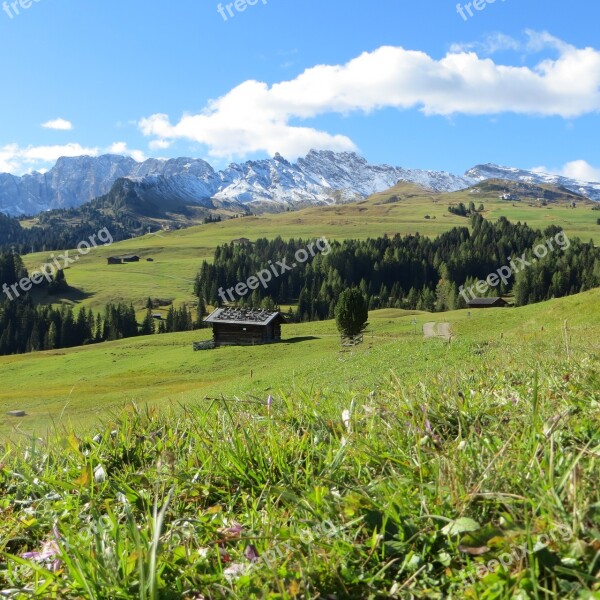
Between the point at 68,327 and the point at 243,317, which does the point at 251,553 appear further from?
the point at 68,327

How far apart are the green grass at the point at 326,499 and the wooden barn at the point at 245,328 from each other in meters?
91.9

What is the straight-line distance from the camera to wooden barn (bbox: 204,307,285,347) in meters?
97.2

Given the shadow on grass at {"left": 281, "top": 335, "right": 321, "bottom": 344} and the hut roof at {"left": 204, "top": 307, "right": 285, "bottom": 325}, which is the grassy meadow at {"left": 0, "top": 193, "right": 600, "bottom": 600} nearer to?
the shadow on grass at {"left": 281, "top": 335, "right": 321, "bottom": 344}

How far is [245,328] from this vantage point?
98.8 meters

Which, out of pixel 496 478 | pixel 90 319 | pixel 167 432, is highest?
pixel 496 478

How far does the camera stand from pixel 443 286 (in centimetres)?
18550

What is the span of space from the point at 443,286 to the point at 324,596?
621ft

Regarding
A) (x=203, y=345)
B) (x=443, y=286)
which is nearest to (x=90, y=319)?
(x=203, y=345)

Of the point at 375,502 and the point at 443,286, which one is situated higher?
the point at 375,502

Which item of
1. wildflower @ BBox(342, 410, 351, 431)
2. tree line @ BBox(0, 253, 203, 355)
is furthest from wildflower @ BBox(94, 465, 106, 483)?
tree line @ BBox(0, 253, 203, 355)

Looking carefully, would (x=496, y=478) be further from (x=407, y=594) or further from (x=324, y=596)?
(x=324, y=596)

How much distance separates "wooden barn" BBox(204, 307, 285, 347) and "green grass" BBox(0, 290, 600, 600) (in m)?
91.9

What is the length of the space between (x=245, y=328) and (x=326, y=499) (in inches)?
3802

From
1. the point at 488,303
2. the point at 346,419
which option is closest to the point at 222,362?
the point at 346,419
